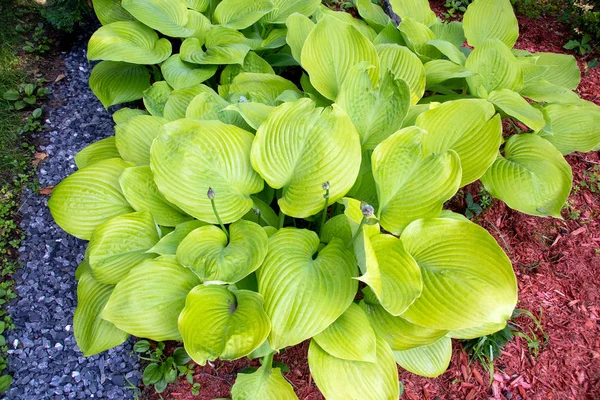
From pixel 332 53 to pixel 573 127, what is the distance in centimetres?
134

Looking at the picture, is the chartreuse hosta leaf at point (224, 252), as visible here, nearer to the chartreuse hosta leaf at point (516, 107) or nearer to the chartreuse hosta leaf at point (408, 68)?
the chartreuse hosta leaf at point (408, 68)

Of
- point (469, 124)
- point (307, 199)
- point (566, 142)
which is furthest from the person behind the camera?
point (566, 142)

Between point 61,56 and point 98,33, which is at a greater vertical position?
point 98,33

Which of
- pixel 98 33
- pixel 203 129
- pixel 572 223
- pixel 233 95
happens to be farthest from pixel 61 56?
pixel 572 223

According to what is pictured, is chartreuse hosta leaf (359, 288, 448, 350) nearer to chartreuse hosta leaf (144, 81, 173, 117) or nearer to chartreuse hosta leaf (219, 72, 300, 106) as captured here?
chartreuse hosta leaf (219, 72, 300, 106)

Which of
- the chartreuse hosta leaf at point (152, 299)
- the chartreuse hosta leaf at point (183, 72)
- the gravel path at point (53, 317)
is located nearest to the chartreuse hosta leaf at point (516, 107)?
the chartreuse hosta leaf at point (183, 72)

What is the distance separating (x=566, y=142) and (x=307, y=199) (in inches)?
60.2

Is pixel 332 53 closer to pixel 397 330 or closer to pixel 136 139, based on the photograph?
pixel 136 139

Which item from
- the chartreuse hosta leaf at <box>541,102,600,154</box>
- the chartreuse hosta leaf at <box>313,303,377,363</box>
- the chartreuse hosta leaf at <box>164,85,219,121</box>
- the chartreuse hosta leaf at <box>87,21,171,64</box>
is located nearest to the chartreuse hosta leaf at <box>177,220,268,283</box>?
the chartreuse hosta leaf at <box>313,303,377,363</box>

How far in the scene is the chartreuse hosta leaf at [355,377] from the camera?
165cm

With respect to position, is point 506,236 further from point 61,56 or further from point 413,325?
point 61,56

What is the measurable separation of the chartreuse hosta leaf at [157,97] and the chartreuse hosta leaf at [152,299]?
1006mm

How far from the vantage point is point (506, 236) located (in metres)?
2.41

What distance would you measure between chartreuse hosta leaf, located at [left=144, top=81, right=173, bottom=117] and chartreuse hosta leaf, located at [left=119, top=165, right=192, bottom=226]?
23.9 inches
